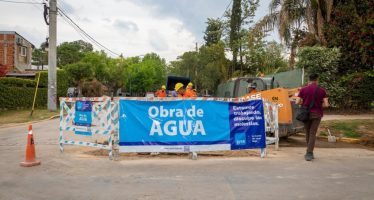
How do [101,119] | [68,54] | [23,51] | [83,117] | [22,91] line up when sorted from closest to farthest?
[101,119]
[83,117]
[22,91]
[23,51]
[68,54]

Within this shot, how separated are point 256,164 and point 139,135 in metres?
2.51

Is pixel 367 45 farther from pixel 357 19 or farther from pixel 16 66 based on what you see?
pixel 16 66

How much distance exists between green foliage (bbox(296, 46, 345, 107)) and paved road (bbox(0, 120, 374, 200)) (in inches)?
516

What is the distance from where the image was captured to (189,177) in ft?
23.9

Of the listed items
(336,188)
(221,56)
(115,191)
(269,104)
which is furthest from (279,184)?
(221,56)

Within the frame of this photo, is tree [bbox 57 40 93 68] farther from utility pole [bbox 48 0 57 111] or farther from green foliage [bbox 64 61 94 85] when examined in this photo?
utility pole [bbox 48 0 57 111]

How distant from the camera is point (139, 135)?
886cm

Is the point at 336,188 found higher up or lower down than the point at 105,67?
lower down

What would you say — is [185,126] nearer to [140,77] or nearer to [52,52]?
[52,52]

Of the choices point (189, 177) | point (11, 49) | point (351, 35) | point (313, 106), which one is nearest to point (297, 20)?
point (351, 35)

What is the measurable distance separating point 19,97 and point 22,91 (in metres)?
0.65

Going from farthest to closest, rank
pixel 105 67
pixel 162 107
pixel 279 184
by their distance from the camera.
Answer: pixel 105 67
pixel 162 107
pixel 279 184

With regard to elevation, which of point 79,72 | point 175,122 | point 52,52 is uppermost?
point 79,72

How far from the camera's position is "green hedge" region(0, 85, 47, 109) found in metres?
26.0
